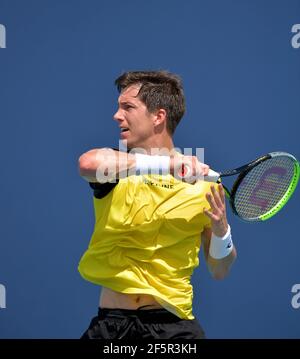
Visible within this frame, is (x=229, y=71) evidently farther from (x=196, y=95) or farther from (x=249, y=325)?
(x=249, y=325)

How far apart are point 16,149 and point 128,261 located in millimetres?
1274

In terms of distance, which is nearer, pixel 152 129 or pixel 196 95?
pixel 152 129

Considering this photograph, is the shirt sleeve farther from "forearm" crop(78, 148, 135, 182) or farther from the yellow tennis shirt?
"forearm" crop(78, 148, 135, 182)

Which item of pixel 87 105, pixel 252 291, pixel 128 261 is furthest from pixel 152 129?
pixel 252 291

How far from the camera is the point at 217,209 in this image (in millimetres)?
2771

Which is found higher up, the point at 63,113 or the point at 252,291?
the point at 63,113

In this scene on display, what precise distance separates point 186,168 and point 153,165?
101 millimetres

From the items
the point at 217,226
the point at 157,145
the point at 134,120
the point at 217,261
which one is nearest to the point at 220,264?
the point at 217,261

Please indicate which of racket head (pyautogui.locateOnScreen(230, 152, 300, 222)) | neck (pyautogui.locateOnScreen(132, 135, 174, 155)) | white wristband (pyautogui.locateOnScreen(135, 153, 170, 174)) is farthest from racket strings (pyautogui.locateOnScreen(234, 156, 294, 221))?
white wristband (pyautogui.locateOnScreen(135, 153, 170, 174))

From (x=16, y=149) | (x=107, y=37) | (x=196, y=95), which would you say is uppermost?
(x=107, y=37)

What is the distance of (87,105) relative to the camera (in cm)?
387

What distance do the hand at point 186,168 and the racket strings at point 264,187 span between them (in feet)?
1.20

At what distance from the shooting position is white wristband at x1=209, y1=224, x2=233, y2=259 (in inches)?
112

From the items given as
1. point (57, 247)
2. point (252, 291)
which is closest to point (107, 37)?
point (57, 247)
